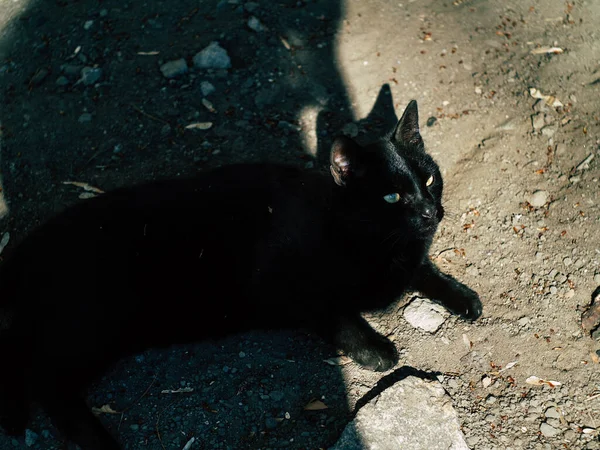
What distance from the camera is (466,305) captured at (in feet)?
10.1

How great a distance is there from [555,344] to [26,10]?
16.8 ft

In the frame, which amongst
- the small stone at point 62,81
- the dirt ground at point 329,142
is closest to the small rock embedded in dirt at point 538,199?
the dirt ground at point 329,142

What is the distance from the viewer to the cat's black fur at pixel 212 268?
9.21 ft

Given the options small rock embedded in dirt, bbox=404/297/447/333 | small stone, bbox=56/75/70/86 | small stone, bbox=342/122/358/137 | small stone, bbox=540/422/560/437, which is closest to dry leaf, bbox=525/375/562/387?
small stone, bbox=540/422/560/437

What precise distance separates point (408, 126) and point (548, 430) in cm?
175

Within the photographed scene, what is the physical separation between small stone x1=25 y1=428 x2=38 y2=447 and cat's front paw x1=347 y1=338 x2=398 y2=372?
→ 175cm

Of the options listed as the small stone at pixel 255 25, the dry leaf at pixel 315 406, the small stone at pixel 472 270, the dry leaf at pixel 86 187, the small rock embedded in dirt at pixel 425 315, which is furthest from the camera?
the small stone at pixel 255 25

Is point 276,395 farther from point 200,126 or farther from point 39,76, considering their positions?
point 39,76

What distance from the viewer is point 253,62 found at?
4.27 meters

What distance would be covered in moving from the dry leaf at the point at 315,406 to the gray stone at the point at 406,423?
22 cm

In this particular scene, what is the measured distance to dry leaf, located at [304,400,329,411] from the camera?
9.14 ft

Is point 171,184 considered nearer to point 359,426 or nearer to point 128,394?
point 128,394

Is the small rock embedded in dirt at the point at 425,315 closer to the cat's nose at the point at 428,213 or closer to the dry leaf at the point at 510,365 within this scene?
the dry leaf at the point at 510,365

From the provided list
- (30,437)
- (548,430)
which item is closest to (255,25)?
(30,437)
